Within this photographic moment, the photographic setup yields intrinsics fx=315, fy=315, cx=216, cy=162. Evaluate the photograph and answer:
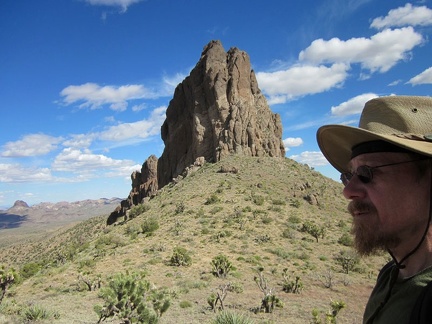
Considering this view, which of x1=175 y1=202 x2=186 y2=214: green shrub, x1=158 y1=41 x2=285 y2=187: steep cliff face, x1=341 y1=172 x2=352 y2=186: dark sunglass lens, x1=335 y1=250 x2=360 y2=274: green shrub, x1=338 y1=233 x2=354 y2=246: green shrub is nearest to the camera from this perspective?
x1=341 y1=172 x2=352 y2=186: dark sunglass lens

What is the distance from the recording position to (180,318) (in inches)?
501

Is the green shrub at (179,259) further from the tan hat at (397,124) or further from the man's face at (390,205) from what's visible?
the tan hat at (397,124)

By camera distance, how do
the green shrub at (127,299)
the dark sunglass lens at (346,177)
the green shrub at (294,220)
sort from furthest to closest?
1. the green shrub at (294,220)
2. the green shrub at (127,299)
3. the dark sunglass lens at (346,177)

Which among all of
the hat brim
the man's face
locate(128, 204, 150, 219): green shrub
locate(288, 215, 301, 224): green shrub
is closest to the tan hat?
the hat brim

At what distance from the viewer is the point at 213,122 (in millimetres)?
52438

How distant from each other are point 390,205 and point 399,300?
0.50 metres

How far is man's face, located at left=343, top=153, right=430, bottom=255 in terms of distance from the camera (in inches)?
65.6

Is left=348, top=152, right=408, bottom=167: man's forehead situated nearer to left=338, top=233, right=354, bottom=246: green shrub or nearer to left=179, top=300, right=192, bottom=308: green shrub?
left=179, top=300, right=192, bottom=308: green shrub

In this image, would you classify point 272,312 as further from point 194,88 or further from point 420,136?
point 194,88

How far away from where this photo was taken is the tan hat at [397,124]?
160cm

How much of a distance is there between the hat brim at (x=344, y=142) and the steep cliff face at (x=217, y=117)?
4643 cm

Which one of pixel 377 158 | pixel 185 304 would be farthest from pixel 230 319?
pixel 377 158

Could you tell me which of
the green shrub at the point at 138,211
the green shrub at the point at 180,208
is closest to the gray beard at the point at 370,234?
the green shrub at the point at 180,208

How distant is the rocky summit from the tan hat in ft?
154
